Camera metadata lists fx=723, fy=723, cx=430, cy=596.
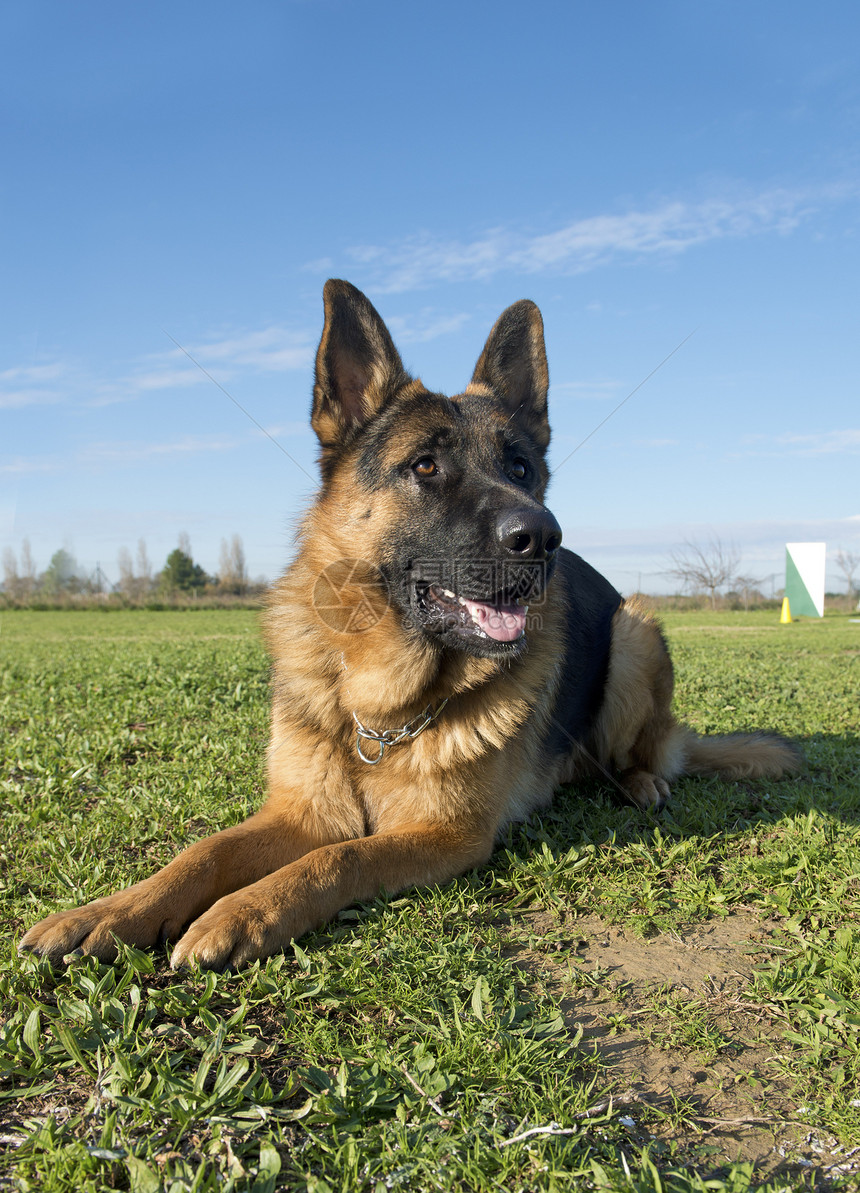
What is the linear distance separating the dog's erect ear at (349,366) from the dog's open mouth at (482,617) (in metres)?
1.15

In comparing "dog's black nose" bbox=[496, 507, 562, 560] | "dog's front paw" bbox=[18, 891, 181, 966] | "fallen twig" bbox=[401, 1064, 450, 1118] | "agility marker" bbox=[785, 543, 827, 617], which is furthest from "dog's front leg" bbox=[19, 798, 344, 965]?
"agility marker" bbox=[785, 543, 827, 617]

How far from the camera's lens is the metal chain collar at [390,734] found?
11.3 feet

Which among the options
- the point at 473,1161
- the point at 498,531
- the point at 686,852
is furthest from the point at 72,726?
the point at 473,1161

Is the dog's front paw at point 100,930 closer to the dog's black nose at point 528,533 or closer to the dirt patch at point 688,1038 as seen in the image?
the dirt patch at point 688,1038

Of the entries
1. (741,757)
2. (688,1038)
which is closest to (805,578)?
(741,757)

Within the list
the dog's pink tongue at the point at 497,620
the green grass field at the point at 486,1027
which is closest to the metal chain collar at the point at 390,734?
the dog's pink tongue at the point at 497,620

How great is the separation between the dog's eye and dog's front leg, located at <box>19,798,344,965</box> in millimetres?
1765

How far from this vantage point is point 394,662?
11.6 ft

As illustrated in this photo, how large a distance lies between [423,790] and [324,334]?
2.36 metres

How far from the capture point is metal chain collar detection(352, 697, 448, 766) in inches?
135

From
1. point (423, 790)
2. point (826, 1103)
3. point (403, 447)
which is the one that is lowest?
point (826, 1103)

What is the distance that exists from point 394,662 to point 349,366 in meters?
1.68

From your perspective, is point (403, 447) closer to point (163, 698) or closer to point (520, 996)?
point (520, 996)

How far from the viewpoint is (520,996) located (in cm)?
244
